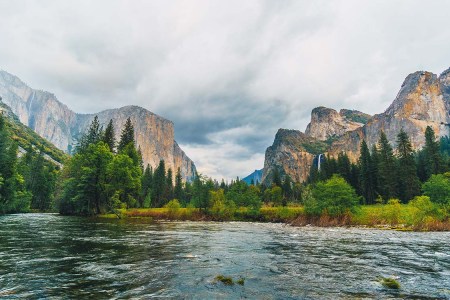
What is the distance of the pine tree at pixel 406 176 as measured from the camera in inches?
3004

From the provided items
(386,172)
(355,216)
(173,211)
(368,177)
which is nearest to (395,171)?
(386,172)

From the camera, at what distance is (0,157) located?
4516cm

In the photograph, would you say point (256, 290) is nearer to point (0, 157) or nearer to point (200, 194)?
point (0, 157)

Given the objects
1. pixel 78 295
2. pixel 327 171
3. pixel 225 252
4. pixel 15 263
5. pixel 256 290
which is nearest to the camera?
pixel 78 295

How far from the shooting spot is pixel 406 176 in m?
78.6

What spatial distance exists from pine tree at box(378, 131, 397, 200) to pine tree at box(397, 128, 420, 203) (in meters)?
1.74

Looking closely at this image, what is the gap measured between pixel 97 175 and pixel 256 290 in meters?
57.6

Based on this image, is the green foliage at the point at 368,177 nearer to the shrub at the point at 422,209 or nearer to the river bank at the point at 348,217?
the river bank at the point at 348,217

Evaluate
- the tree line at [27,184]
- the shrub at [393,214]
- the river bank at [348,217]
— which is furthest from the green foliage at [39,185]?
the shrub at [393,214]

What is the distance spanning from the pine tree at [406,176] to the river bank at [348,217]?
1190 inches

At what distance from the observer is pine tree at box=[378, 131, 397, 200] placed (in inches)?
3142

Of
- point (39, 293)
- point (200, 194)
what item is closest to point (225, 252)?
point (39, 293)

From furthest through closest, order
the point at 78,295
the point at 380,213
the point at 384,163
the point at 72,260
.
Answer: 1. the point at 384,163
2. the point at 380,213
3. the point at 72,260
4. the point at 78,295

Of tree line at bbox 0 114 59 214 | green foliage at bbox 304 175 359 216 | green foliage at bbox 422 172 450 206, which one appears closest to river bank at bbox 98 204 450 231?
green foliage at bbox 304 175 359 216
